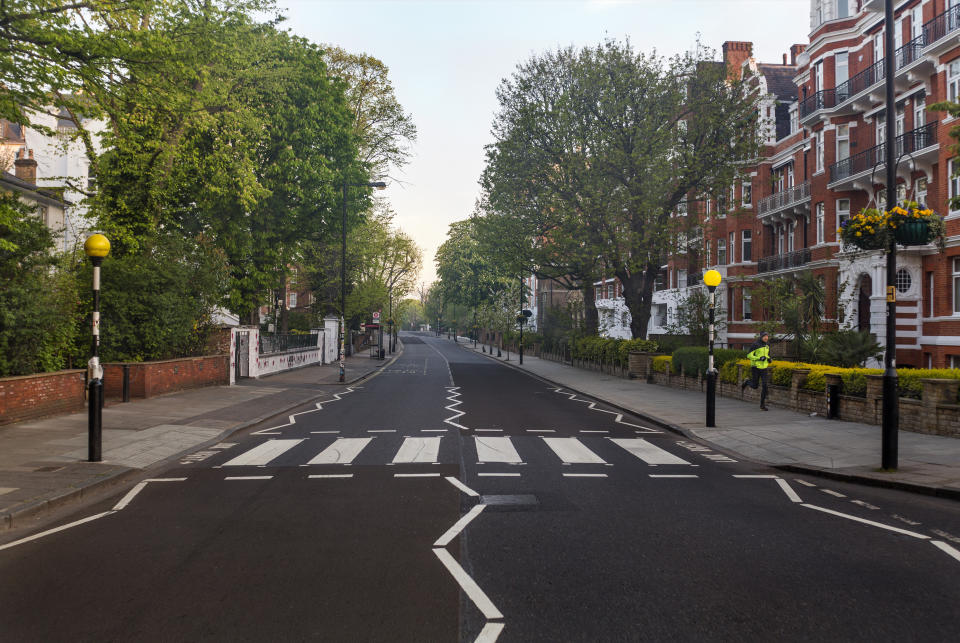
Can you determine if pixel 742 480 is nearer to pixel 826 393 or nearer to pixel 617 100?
pixel 826 393

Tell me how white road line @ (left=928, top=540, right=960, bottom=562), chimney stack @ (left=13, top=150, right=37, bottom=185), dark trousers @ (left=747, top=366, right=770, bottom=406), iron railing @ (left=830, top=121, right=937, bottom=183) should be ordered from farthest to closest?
chimney stack @ (left=13, top=150, right=37, bottom=185) < iron railing @ (left=830, top=121, right=937, bottom=183) < dark trousers @ (left=747, top=366, right=770, bottom=406) < white road line @ (left=928, top=540, right=960, bottom=562)

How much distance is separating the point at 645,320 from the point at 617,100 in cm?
1047

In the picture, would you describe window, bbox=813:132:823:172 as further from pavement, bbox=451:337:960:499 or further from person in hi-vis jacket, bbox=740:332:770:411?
person in hi-vis jacket, bbox=740:332:770:411

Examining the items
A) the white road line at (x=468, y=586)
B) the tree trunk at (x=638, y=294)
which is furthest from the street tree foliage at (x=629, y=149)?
the white road line at (x=468, y=586)

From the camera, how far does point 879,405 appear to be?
13.4 metres

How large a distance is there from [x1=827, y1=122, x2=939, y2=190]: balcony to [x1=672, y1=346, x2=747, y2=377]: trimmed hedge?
7461 millimetres

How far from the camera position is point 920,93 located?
947 inches

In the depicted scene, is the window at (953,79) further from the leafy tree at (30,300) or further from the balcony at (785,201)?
the leafy tree at (30,300)

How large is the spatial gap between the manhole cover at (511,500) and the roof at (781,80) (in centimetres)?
3856

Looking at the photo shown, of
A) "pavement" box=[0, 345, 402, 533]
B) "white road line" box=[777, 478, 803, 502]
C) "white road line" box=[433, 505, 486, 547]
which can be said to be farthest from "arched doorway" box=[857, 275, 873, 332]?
"white road line" box=[433, 505, 486, 547]

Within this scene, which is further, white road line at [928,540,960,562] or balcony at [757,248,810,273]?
balcony at [757,248,810,273]

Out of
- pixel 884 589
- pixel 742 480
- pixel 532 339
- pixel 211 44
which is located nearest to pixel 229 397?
pixel 211 44

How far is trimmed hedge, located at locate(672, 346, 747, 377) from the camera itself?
21766 mm

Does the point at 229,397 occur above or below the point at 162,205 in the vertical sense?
below
